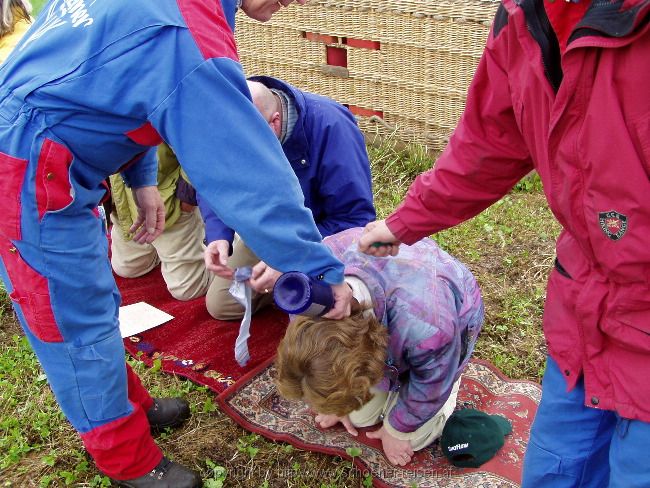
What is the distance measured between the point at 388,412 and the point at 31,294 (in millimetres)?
1373

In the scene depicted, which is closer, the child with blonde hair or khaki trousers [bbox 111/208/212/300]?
the child with blonde hair

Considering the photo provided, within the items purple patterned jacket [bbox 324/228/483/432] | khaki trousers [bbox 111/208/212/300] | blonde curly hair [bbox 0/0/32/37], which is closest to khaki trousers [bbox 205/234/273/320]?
khaki trousers [bbox 111/208/212/300]

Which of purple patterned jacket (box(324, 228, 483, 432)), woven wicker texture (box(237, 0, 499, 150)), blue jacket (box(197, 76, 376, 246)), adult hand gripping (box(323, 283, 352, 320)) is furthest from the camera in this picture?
woven wicker texture (box(237, 0, 499, 150))

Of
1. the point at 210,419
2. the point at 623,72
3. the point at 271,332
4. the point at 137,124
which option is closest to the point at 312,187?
the point at 271,332

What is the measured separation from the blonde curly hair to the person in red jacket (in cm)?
293

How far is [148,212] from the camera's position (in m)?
2.59

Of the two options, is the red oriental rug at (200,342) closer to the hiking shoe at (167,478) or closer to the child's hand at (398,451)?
the hiking shoe at (167,478)

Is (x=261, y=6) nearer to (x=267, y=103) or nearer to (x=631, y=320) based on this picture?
(x=267, y=103)

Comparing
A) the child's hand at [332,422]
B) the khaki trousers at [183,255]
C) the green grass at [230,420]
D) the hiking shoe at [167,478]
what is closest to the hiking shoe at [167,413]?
the green grass at [230,420]

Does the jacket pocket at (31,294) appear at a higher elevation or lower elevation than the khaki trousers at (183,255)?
higher

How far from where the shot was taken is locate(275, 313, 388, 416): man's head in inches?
81.4

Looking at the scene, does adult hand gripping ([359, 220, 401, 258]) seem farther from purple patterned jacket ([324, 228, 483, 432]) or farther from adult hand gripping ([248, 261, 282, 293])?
adult hand gripping ([248, 261, 282, 293])

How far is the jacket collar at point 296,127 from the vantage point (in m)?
2.85

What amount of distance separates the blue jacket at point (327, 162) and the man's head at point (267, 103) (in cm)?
8
